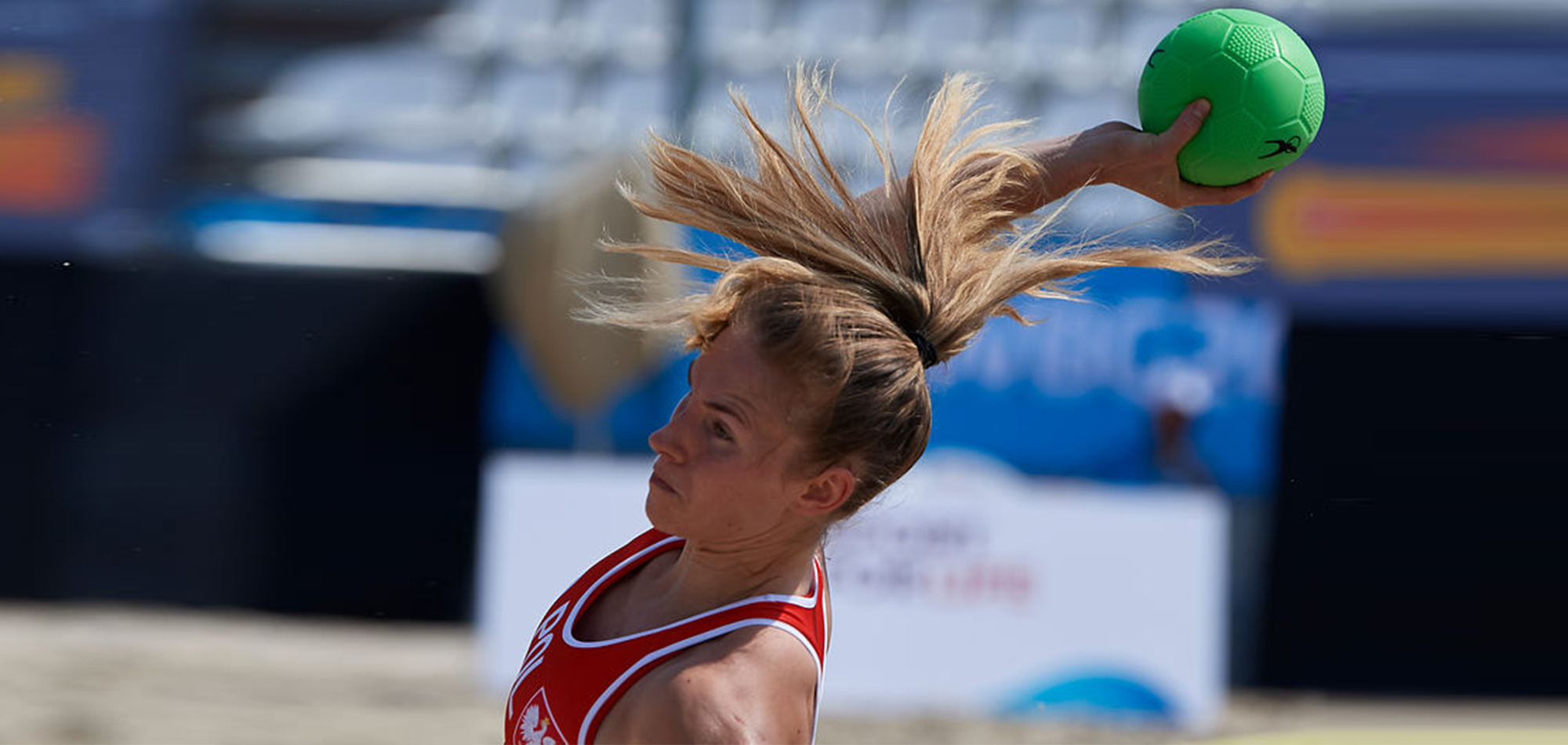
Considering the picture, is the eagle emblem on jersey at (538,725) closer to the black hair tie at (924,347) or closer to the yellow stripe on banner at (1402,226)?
the black hair tie at (924,347)

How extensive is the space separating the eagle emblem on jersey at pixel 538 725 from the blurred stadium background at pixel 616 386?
5.25 meters

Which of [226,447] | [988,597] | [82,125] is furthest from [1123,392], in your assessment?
[82,125]

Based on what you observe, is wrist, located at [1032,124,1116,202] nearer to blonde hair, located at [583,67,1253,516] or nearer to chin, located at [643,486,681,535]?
blonde hair, located at [583,67,1253,516]

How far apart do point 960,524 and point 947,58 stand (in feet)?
16.0

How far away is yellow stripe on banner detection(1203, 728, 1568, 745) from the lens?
3598mm

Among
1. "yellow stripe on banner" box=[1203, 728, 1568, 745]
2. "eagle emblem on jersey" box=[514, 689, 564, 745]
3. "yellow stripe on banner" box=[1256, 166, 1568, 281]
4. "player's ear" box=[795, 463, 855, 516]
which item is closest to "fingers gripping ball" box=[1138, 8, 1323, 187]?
"player's ear" box=[795, 463, 855, 516]

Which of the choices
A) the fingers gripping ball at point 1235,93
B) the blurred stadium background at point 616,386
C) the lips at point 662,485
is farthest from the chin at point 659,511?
the blurred stadium background at point 616,386

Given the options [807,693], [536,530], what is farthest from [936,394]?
[807,693]

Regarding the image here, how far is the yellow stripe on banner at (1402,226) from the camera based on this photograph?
8.09m

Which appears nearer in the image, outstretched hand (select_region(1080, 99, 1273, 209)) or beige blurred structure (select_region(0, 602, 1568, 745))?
outstretched hand (select_region(1080, 99, 1273, 209))

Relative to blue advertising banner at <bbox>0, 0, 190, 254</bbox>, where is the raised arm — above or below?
below

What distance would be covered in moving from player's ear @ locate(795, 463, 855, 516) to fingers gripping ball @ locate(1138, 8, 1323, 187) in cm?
57

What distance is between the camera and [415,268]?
339 inches

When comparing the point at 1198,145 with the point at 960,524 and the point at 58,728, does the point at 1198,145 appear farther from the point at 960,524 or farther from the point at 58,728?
the point at 58,728
